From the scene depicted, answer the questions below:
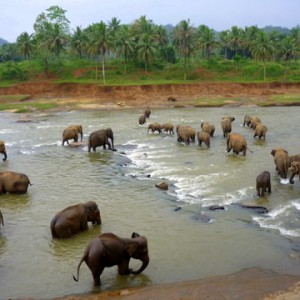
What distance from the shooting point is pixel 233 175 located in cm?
1709

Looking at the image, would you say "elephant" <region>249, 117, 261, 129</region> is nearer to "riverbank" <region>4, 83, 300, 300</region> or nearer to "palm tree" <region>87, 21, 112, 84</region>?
"riverbank" <region>4, 83, 300, 300</region>

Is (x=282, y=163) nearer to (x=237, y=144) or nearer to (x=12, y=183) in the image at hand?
(x=237, y=144)

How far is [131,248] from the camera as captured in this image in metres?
8.88

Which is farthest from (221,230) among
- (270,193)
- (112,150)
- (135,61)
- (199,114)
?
(135,61)

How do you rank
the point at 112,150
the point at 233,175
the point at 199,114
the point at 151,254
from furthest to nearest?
the point at 199,114
the point at 112,150
the point at 233,175
the point at 151,254

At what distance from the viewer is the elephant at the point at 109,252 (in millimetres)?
8812

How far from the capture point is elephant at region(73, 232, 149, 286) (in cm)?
881

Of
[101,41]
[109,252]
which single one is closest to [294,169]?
[109,252]

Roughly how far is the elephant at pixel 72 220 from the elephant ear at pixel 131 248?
2932 millimetres

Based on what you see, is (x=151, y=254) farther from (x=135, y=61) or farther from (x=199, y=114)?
(x=135, y=61)

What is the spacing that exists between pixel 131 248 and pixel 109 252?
0.42 m

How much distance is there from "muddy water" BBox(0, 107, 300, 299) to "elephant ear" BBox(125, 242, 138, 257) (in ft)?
2.22

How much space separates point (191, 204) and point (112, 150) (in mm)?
9768

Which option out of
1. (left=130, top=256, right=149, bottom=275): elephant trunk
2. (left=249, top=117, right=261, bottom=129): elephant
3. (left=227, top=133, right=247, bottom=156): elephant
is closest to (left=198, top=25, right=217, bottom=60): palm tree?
(left=249, top=117, right=261, bottom=129): elephant
